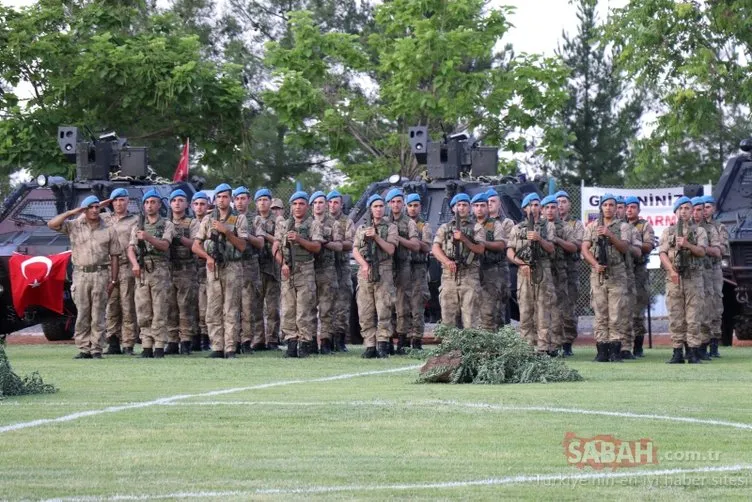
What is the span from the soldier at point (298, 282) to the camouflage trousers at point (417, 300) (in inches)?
48.5

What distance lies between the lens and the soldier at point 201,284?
19.4 metres

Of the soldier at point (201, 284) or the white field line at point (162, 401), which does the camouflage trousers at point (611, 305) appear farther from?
the soldier at point (201, 284)

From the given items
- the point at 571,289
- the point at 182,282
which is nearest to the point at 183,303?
the point at 182,282

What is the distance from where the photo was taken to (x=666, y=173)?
42.0 meters

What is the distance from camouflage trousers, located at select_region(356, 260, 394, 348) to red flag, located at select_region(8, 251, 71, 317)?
3.86m

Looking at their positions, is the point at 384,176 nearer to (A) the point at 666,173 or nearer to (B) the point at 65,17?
(B) the point at 65,17

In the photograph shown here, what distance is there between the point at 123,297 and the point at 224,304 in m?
1.48

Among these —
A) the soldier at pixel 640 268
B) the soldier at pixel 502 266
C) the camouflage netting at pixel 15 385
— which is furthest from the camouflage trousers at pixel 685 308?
the camouflage netting at pixel 15 385

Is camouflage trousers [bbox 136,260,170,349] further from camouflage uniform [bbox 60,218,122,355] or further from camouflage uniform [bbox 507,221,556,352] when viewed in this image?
camouflage uniform [bbox 507,221,556,352]

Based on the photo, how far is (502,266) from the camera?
751 inches

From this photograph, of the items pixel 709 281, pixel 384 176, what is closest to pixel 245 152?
pixel 384 176

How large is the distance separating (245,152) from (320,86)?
3.43 meters

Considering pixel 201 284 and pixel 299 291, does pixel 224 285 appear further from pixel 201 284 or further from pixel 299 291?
pixel 201 284

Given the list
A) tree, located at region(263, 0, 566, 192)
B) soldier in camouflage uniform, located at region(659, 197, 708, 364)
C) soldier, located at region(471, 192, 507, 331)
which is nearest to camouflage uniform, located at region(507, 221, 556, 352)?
soldier, located at region(471, 192, 507, 331)
